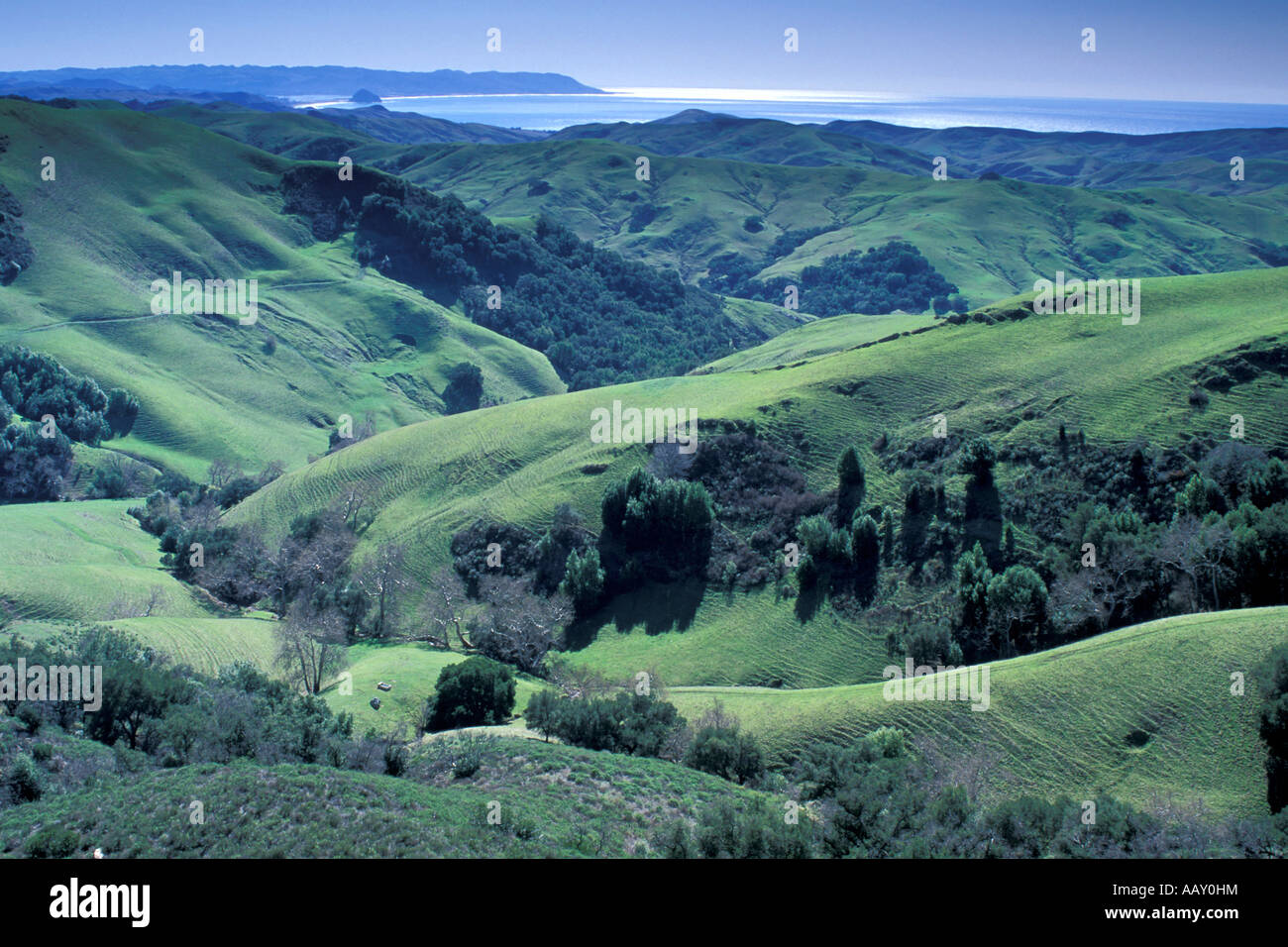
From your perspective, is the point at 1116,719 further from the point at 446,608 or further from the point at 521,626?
the point at 446,608

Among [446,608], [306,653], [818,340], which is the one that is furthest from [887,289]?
[306,653]

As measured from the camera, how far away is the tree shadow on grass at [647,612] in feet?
159

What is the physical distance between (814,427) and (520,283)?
→ 118 meters

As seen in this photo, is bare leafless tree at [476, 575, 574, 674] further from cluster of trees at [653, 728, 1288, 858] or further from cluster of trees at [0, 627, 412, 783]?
cluster of trees at [653, 728, 1288, 858]

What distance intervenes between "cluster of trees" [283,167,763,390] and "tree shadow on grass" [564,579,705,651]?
298 feet

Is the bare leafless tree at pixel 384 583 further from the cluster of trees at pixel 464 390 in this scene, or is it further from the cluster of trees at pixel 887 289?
the cluster of trees at pixel 887 289

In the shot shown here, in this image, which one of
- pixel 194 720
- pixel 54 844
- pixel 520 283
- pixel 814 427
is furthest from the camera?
pixel 520 283

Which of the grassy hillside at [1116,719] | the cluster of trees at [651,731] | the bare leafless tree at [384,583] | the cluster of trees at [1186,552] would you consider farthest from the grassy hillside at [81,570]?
the cluster of trees at [1186,552]

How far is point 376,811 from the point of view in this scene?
21.9m

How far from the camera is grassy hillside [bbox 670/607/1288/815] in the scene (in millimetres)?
25984

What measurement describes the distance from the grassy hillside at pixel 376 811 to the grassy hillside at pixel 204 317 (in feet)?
250

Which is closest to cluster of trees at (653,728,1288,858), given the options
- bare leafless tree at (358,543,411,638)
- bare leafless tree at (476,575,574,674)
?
bare leafless tree at (476,575,574,674)

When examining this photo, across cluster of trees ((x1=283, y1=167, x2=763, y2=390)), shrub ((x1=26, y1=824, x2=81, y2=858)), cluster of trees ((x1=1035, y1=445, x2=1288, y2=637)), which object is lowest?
shrub ((x1=26, y1=824, x2=81, y2=858))
